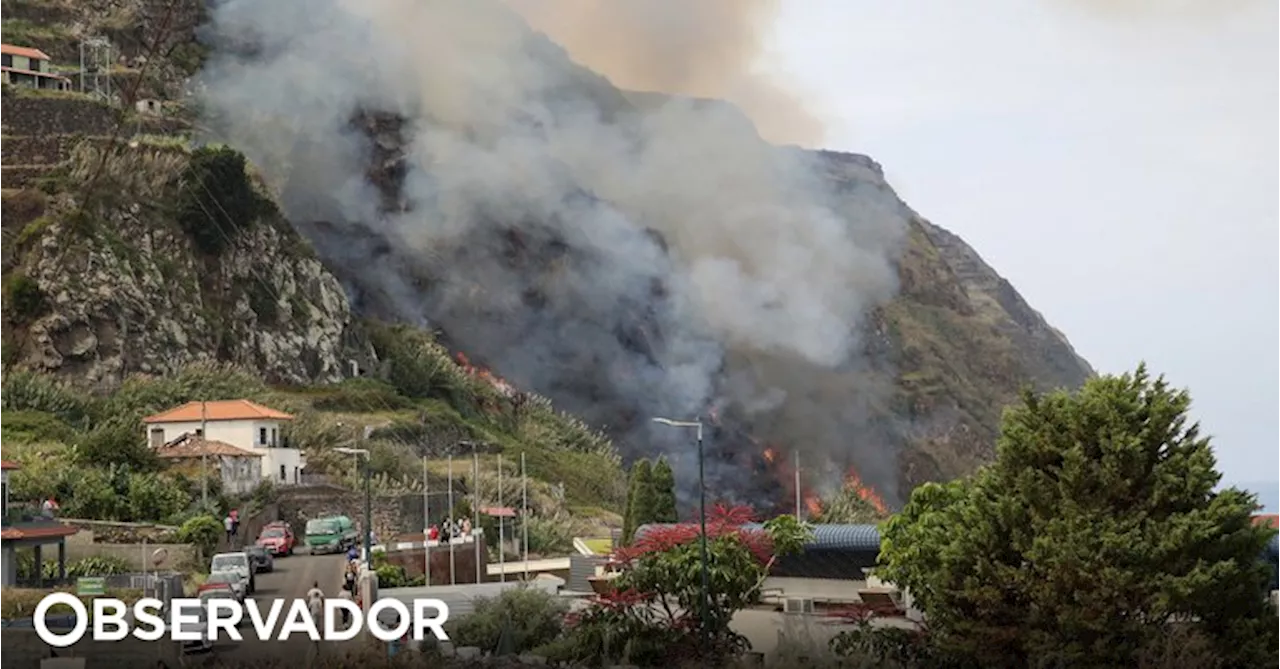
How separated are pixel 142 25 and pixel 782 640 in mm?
94425

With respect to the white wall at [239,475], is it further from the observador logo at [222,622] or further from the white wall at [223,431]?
the observador logo at [222,622]

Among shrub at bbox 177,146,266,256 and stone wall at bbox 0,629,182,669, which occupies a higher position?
shrub at bbox 177,146,266,256

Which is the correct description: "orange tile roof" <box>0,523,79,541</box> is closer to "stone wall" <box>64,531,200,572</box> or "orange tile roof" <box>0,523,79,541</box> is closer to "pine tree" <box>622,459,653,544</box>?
"stone wall" <box>64,531,200,572</box>

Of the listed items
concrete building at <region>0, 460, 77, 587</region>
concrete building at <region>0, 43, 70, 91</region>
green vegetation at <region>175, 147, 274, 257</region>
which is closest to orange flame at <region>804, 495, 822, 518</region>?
green vegetation at <region>175, 147, 274, 257</region>

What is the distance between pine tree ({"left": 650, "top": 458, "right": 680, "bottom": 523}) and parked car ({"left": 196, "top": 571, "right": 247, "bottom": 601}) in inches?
695

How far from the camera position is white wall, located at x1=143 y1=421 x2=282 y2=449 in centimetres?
7444

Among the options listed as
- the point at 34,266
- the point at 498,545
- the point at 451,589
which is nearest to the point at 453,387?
the point at 34,266

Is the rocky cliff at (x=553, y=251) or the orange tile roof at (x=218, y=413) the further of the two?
the rocky cliff at (x=553, y=251)

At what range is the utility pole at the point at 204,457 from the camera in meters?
64.3

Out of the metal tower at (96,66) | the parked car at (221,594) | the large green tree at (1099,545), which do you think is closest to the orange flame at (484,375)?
the metal tower at (96,66)

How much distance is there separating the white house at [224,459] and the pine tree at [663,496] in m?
16.5

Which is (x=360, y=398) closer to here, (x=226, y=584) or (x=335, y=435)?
(x=335, y=435)

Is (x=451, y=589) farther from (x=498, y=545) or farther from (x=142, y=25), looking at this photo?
(x=142, y=25)

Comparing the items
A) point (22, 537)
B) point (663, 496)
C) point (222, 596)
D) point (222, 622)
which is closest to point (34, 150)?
point (663, 496)
